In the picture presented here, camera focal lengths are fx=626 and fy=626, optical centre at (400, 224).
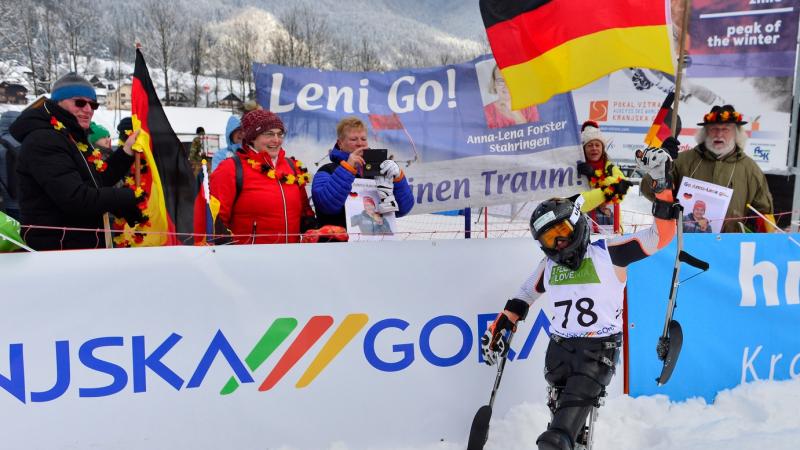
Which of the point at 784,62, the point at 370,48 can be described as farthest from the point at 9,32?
the point at 784,62

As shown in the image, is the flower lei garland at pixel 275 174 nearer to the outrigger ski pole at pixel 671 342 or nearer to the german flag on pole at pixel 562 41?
the german flag on pole at pixel 562 41

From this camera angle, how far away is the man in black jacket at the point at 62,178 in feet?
10.5

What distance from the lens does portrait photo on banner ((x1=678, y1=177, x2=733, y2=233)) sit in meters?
4.30

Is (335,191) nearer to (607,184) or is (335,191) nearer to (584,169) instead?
(584,169)

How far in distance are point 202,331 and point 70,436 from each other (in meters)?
0.81

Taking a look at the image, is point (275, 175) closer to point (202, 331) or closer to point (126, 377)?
point (202, 331)

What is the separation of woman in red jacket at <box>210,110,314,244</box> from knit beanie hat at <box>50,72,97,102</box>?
815 mm

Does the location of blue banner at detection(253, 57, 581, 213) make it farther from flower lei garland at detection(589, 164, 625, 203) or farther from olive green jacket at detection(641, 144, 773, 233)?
olive green jacket at detection(641, 144, 773, 233)

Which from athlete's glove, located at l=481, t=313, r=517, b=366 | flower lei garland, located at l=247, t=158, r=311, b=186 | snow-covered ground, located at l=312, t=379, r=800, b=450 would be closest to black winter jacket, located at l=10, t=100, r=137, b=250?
flower lei garland, located at l=247, t=158, r=311, b=186

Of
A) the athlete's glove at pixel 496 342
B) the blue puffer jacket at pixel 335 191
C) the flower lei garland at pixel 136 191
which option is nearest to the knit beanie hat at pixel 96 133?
the flower lei garland at pixel 136 191

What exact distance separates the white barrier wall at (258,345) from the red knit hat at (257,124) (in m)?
0.77

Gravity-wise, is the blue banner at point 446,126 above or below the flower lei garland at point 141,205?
above

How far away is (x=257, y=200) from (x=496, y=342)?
1591mm

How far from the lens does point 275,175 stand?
147 inches
